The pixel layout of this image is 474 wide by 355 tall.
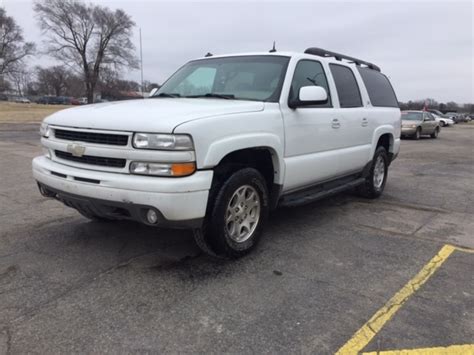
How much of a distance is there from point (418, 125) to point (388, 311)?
2188cm

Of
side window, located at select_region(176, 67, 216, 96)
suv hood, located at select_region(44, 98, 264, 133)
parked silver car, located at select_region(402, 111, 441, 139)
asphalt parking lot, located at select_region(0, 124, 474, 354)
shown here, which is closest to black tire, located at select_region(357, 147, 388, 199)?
asphalt parking lot, located at select_region(0, 124, 474, 354)

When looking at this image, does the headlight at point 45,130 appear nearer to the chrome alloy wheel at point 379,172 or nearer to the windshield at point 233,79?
the windshield at point 233,79

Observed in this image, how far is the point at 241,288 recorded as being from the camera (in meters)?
3.41

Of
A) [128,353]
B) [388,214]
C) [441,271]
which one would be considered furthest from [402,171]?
[128,353]

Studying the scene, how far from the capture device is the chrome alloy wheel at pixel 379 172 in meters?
6.77

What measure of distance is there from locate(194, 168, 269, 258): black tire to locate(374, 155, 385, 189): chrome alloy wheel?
11.0ft

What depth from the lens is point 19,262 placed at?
3793 mm

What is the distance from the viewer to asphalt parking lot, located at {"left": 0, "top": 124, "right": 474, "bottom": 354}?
107 inches

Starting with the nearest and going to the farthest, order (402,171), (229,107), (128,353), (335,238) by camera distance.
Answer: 1. (128,353)
2. (229,107)
3. (335,238)
4. (402,171)

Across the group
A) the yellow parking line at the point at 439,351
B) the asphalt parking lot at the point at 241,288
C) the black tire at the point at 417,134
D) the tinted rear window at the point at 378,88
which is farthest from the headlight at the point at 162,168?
the black tire at the point at 417,134

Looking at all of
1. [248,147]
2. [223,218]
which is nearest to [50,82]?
[248,147]

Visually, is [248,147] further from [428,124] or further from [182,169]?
[428,124]

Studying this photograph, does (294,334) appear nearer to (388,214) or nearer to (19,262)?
(19,262)

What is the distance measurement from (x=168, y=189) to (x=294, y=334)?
1.34m
